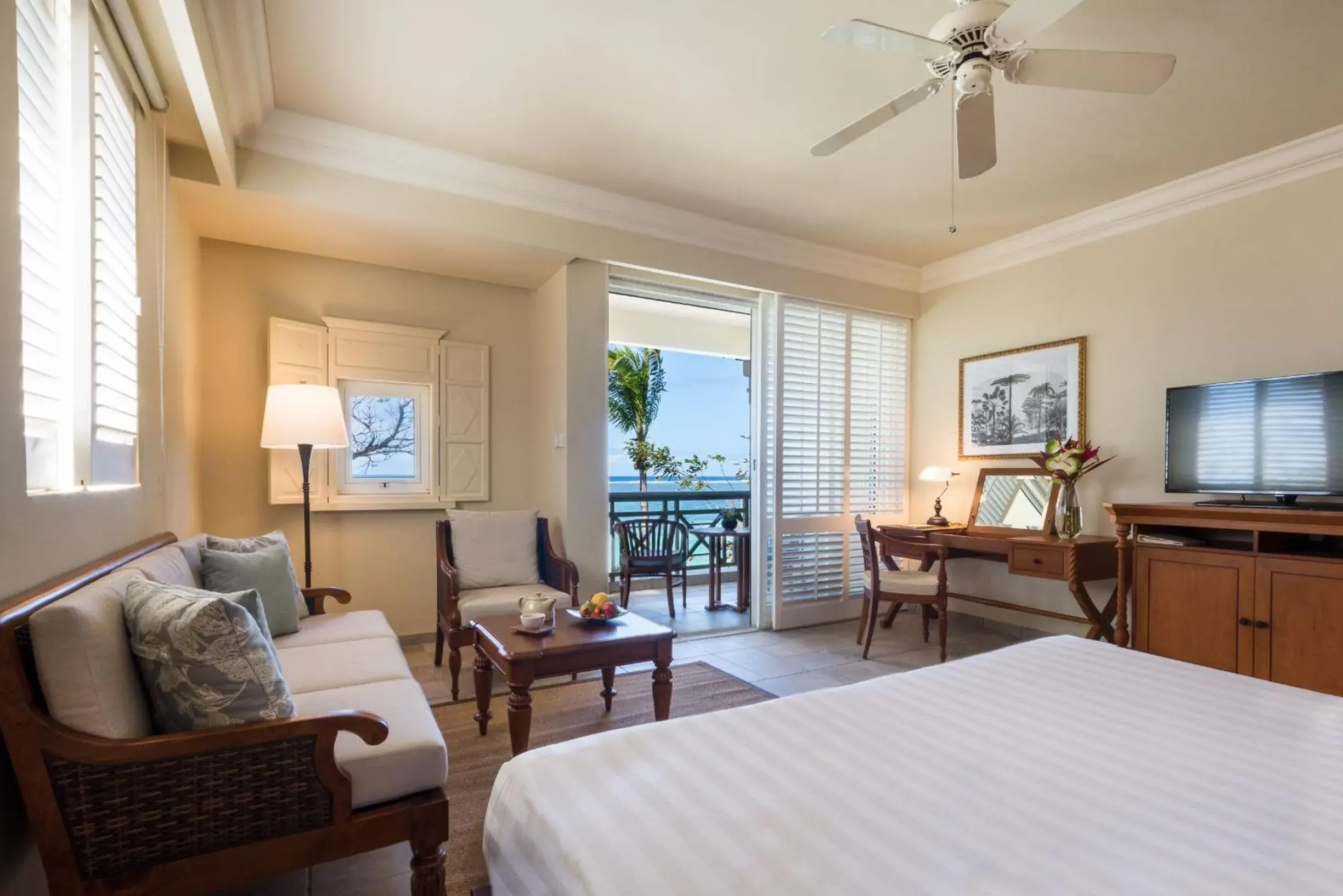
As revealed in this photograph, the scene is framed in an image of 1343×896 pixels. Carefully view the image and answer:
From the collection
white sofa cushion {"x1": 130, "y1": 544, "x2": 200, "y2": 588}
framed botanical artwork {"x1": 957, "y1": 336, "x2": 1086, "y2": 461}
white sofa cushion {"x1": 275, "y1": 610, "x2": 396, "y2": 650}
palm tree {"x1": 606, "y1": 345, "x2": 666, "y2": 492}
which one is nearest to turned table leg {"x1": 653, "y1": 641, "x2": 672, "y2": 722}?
white sofa cushion {"x1": 275, "y1": 610, "x2": 396, "y2": 650}

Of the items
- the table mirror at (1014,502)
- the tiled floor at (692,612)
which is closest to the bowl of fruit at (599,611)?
the tiled floor at (692,612)

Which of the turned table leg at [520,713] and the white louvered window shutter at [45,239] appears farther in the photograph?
the turned table leg at [520,713]

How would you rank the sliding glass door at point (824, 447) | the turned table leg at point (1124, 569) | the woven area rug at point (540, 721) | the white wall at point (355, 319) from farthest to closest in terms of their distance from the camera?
the sliding glass door at point (824, 447) < the white wall at point (355, 319) < the turned table leg at point (1124, 569) < the woven area rug at point (540, 721)

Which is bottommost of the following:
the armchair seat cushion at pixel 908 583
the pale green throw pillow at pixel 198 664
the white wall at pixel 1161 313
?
the armchair seat cushion at pixel 908 583

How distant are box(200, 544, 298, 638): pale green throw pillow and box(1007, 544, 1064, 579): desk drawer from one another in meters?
3.68

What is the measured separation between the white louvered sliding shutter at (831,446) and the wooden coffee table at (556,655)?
2113 mm

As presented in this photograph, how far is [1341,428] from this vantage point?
2.78 metres

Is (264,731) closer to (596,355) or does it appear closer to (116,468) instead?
(116,468)

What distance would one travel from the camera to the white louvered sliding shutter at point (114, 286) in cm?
179

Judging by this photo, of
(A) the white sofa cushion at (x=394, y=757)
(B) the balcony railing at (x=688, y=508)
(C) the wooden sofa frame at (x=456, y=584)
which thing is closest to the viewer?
(A) the white sofa cushion at (x=394, y=757)

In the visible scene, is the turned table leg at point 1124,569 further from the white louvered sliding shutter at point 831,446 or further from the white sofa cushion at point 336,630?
the white sofa cushion at point 336,630

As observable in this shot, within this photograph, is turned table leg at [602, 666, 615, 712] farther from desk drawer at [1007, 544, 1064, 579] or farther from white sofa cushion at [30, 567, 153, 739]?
desk drawer at [1007, 544, 1064, 579]

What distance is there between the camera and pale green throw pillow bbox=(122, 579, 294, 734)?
132 centimetres

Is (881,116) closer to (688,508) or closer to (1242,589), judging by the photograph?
(1242,589)
